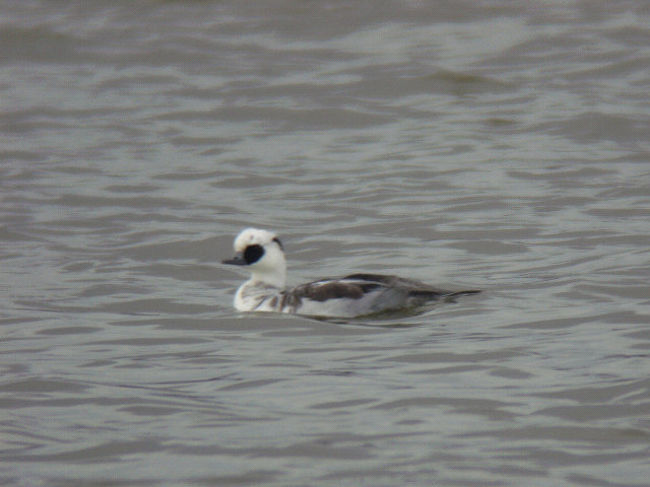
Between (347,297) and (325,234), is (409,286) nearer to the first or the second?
(347,297)

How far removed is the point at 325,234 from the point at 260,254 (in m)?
2.56

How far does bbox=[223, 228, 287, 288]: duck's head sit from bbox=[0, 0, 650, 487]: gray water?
431mm

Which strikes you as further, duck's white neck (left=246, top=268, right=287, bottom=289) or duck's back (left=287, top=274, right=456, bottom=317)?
duck's white neck (left=246, top=268, right=287, bottom=289)

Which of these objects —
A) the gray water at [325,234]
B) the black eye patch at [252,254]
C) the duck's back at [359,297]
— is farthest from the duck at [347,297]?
the black eye patch at [252,254]

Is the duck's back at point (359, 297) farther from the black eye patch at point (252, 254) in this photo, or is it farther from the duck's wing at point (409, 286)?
the black eye patch at point (252, 254)

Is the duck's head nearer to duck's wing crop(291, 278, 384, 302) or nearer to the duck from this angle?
the duck

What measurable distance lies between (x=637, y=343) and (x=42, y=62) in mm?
15617

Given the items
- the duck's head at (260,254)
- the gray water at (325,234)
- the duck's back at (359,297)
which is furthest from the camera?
the duck's head at (260,254)

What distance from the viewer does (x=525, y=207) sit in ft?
48.8

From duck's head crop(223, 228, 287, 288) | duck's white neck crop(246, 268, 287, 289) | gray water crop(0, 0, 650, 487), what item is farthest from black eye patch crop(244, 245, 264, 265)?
gray water crop(0, 0, 650, 487)

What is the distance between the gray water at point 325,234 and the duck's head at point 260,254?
0.43 meters

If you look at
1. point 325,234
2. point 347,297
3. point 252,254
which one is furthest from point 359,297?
point 325,234

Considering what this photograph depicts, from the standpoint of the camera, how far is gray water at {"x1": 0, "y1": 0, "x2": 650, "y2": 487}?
308 inches

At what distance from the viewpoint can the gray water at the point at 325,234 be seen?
7.83 meters
